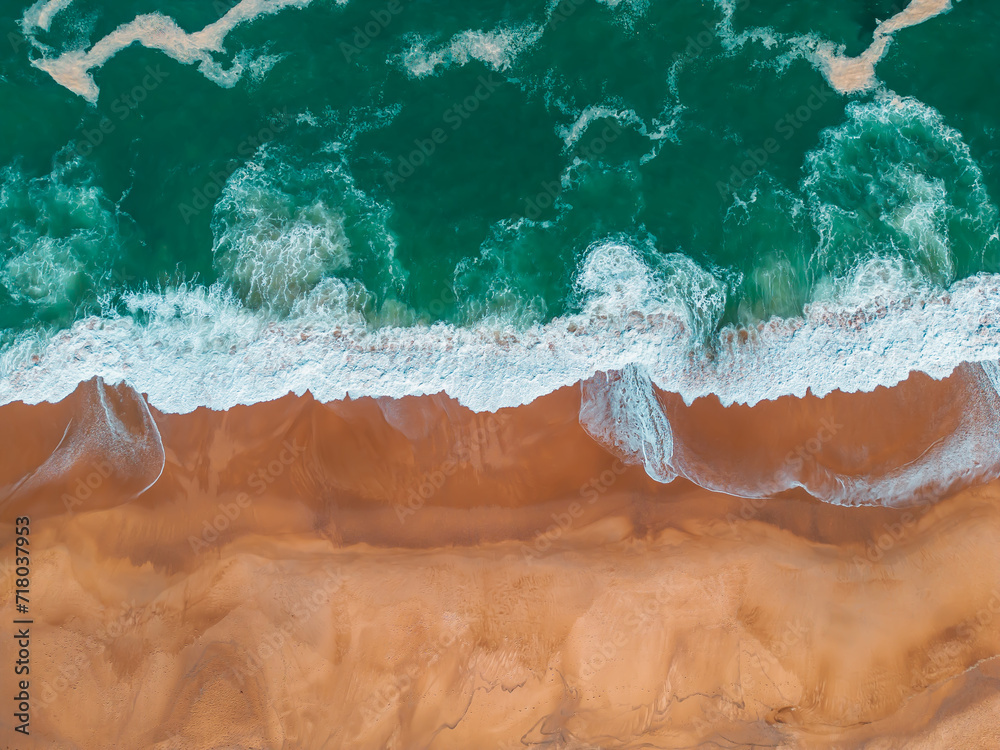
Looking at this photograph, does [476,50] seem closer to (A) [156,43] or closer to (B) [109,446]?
(A) [156,43]

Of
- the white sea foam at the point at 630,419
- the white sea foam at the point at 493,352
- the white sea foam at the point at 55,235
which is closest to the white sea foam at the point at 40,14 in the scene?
the white sea foam at the point at 55,235

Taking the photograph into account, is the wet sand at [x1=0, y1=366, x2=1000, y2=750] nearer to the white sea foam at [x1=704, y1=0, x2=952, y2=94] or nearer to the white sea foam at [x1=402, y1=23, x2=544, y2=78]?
the white sea foam at [x1=704, y1=0, x2=952, y2=94]

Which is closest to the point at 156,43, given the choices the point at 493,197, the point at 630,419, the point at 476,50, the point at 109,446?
the point at 476,50

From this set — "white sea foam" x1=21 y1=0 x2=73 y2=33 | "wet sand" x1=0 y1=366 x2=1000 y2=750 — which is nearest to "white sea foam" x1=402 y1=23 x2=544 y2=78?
"wet sand" x1=0 y1=366 x2=1000 y2=750

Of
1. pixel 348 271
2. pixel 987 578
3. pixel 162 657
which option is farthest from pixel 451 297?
pixel 987 578

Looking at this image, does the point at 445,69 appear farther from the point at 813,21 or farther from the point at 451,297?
the point at 813,21

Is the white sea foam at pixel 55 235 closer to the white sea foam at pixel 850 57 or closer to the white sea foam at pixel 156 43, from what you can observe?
the white sea foam at pixel 156 43
